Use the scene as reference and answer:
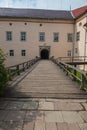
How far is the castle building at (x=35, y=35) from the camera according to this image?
35844 mm

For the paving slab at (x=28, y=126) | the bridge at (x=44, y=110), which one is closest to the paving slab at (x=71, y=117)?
the bridge at (x=44, y=110)

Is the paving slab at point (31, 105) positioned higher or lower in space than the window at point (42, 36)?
lower

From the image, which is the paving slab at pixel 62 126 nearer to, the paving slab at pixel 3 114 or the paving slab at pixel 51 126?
the paving slab at pixel 51 126

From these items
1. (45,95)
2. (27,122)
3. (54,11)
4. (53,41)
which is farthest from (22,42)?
(27,122)

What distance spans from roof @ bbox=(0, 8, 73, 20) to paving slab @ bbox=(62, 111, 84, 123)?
108 feet

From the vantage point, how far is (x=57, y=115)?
4.75 m

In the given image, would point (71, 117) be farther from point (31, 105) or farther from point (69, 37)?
point (69, 37)

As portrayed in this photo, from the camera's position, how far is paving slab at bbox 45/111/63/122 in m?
4.44

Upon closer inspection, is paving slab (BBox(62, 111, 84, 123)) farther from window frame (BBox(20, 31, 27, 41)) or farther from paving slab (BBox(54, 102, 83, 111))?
window frame (BBox(20, 31, 27, 41))

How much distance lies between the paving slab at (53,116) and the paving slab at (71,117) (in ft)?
0.39

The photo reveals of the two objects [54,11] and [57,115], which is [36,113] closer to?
[57,115]

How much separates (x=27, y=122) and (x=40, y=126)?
1.21ft

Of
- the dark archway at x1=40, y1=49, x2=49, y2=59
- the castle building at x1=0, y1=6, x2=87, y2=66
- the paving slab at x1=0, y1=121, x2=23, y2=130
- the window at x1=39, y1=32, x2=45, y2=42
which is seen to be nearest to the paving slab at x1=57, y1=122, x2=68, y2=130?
the paving slab at x1=0, y1=121, x2=23, y2=130

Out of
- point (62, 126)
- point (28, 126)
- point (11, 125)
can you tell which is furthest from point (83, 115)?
point (11, 125)
